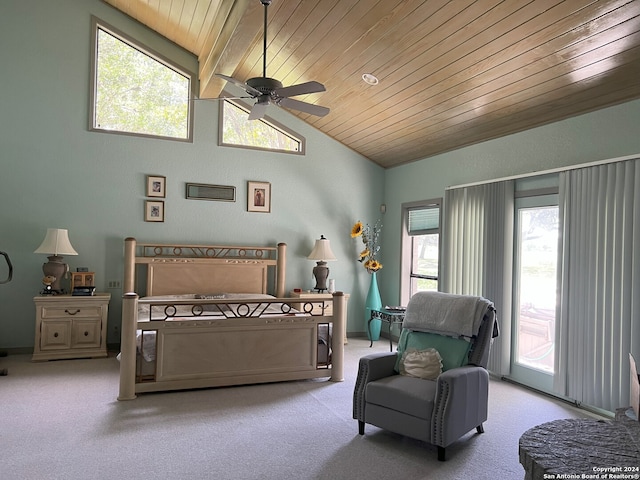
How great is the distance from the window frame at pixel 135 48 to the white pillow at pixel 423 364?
421 centimetres

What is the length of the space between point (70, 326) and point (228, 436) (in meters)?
3.14

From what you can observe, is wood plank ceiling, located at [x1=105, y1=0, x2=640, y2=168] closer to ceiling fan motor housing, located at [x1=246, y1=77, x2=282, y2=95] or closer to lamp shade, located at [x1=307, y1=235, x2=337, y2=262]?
ceiling fan motor housing, located at [x1=246, y1=77, x2=282, y2=95]

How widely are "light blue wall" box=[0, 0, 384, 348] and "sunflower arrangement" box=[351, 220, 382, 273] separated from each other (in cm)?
79

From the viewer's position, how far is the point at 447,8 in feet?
12.1

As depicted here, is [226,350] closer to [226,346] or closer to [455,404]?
[226,346]

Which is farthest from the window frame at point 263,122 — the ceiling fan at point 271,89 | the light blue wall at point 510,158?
the ceiling fan at point 271,89

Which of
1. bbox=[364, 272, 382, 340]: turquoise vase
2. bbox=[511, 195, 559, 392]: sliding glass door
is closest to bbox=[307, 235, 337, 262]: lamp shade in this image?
bbox=[364, 272, 382, 340]: turquoise vase

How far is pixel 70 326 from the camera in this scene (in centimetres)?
559

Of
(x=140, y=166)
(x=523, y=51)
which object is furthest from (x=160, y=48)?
(x=523, y=51)

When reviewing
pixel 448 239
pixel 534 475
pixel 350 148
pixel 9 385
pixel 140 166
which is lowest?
pixel 9 385

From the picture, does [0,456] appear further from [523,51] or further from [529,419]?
[523,51]

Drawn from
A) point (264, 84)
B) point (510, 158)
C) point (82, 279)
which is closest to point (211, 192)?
point (82, 279)

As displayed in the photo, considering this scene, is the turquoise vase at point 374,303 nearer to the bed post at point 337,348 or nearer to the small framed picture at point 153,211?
the bed post at point 337,348

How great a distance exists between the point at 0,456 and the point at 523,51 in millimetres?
4742
